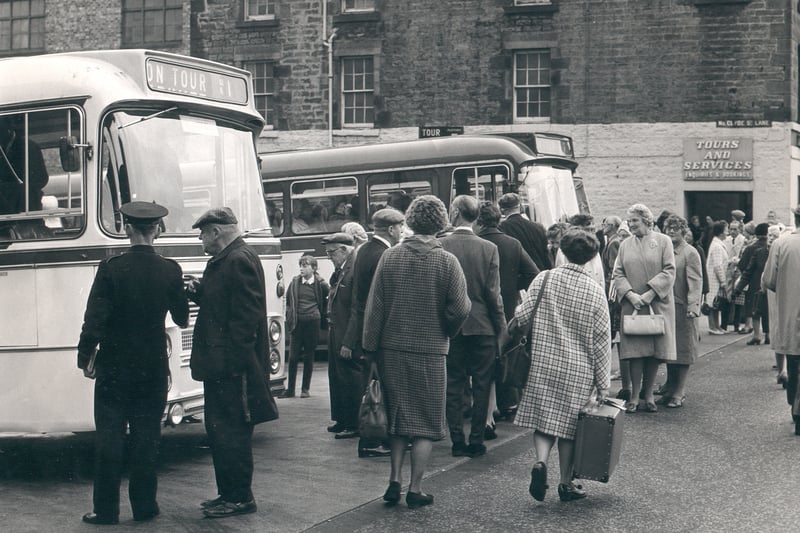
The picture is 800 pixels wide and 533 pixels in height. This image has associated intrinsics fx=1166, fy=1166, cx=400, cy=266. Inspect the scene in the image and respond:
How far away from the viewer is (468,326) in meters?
9.38

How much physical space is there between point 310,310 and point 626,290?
4186mm

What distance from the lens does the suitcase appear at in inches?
296

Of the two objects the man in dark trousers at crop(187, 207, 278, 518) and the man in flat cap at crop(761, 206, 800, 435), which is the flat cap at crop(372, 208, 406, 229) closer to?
the man in dark trousers at crop(187, 207, 278, 518)

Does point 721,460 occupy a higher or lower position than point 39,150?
lower

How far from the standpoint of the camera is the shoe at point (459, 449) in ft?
31.0

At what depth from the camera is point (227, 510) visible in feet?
24.0

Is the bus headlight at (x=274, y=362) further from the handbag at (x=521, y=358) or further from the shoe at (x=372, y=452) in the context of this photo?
the handbag at (x=521, y=358)

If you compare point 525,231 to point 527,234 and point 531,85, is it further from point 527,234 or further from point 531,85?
point 531,85

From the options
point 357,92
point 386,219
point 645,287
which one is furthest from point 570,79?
point 386,219

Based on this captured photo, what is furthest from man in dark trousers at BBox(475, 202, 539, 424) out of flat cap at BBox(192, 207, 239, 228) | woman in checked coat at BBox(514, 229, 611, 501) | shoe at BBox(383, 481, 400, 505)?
flat cap at BBox(192, 207, 239, 228)

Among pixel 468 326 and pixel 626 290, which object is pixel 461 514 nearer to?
pixel 468 326

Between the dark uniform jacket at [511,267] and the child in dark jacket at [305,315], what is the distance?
3.74 meters

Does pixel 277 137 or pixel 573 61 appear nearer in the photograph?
pixel 573 61

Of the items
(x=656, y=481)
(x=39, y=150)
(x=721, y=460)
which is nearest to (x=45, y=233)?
(x=39, y=150)
